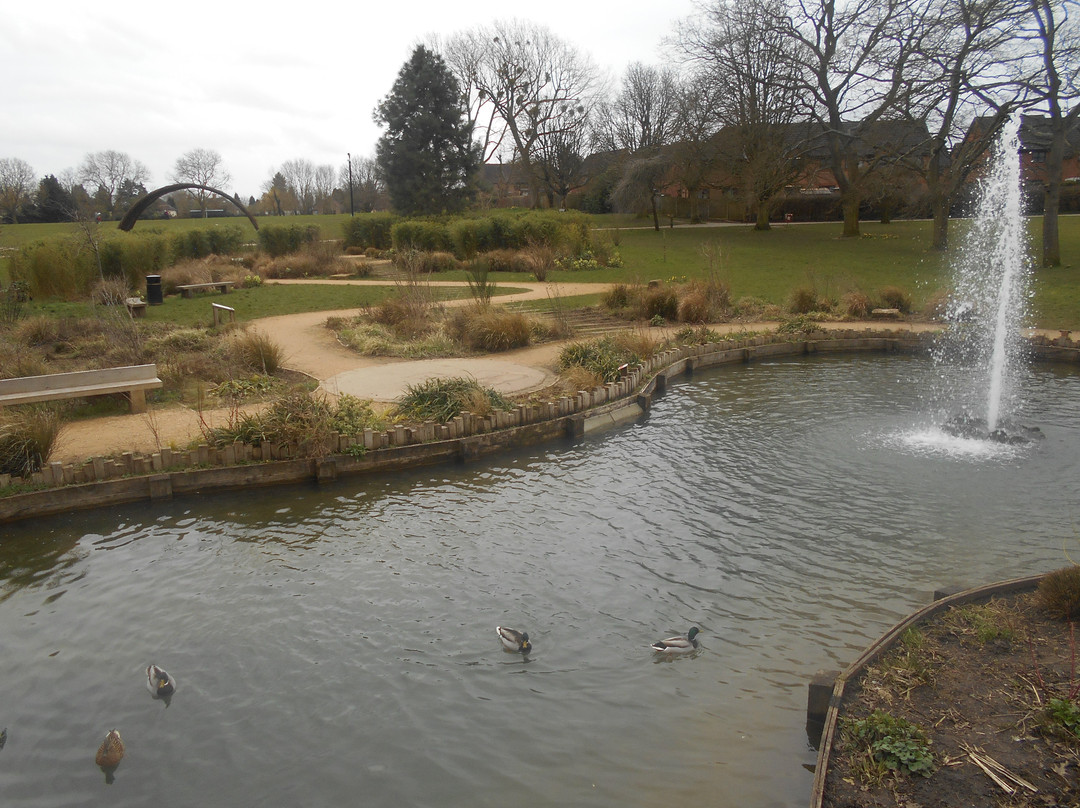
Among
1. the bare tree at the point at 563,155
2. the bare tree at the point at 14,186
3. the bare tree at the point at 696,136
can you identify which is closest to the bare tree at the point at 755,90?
the bare tree at the point at 696,136

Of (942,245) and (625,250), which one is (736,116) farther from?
(942,245)

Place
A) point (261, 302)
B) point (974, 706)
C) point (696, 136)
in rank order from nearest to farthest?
point (974, 706) → point (261, 302) → point (696, 136)

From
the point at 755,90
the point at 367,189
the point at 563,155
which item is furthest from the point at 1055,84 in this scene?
the point at 367,189

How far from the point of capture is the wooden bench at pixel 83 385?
9625mm

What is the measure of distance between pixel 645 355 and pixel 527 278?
13.1 meters

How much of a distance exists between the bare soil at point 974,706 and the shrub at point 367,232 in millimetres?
34253

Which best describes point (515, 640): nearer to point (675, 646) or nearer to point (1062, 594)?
point (675, 646)

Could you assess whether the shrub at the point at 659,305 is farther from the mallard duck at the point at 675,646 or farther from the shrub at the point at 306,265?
the shrub at the point at 306,265

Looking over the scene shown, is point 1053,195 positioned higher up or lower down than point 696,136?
lower down

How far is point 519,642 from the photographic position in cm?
525

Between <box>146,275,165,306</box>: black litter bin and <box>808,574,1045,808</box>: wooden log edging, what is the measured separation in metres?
19.8

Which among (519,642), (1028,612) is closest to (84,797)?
(519,642)

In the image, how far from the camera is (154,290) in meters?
20.1

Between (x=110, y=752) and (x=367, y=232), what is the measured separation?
34898 millimetres
